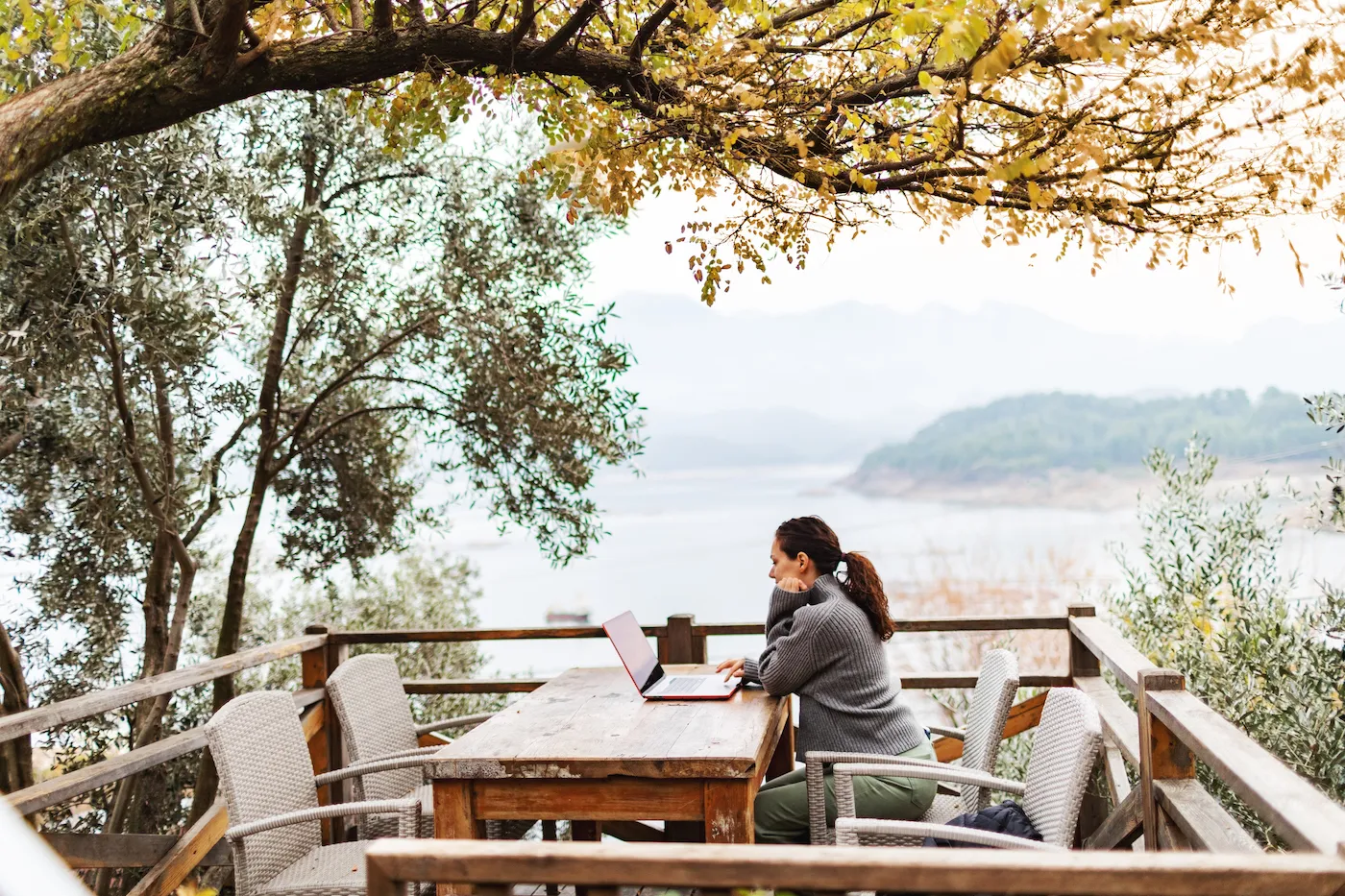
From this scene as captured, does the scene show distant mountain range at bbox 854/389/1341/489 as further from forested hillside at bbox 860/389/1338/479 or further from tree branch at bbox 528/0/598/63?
tree branch at bbox 528/0/598/63

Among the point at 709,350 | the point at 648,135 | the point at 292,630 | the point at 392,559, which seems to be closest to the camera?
the point at 648,135

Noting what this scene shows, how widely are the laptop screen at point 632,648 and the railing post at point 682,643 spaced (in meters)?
0.66

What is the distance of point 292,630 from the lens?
866cm

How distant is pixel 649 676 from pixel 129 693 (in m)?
1.78

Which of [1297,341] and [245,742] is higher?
[1297,341]

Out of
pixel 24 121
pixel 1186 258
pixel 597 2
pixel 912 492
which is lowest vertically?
pixel 912 492

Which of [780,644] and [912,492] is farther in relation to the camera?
[912,492]

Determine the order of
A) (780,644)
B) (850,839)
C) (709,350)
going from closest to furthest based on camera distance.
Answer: (850,839) < (780,644) < (709,350)

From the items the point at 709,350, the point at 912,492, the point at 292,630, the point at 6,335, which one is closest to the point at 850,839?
the point at 6,335

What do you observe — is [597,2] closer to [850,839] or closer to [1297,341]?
[850,839]

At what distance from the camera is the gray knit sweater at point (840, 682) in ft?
11.2

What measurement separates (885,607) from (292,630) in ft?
21.1

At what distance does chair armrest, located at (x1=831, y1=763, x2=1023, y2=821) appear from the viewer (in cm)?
308

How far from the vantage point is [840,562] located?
379 cm
